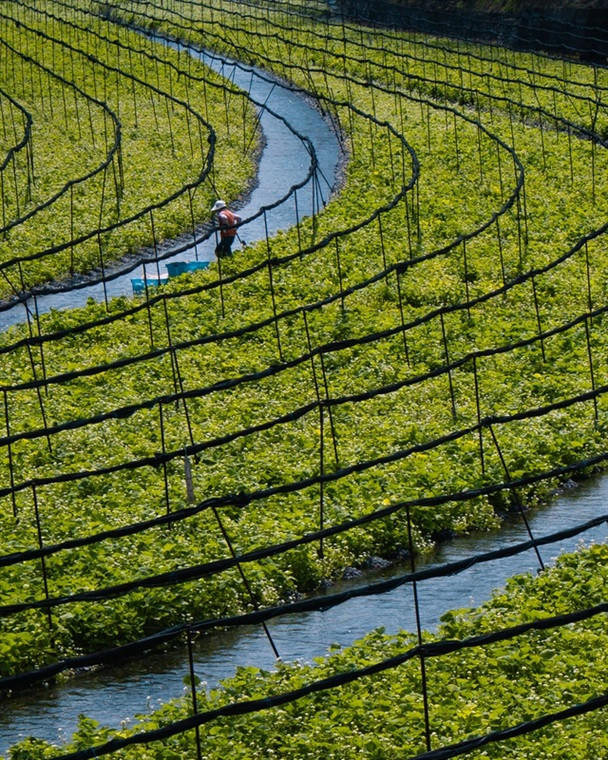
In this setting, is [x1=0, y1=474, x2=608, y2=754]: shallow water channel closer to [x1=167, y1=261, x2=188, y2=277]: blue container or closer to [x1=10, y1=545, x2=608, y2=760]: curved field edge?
[x1=10, y1=545, x2=608, y2=760]: curved field edge

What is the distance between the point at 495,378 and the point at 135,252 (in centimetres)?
1301

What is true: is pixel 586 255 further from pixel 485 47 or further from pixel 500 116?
pixel 485 47

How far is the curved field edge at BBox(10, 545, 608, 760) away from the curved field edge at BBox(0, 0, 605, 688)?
7.98 ft

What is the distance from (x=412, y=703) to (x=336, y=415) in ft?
27.6

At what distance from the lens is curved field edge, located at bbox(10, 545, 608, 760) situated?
13.5 m

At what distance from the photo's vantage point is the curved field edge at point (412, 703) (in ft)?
44.2

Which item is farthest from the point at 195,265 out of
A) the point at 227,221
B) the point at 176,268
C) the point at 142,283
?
the point at 142,283

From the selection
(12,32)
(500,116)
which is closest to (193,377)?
(500,116)

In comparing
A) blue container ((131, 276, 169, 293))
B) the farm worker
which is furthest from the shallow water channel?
the farm worker

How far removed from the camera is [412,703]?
14.1 meters

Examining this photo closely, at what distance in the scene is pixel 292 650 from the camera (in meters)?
16.9

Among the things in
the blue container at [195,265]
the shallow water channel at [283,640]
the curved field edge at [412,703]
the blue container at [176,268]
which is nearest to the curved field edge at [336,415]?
the shallow water channel at [283,640]

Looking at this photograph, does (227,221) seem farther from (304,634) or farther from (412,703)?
(412,703)

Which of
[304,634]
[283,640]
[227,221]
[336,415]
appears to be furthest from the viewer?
[227,221]
